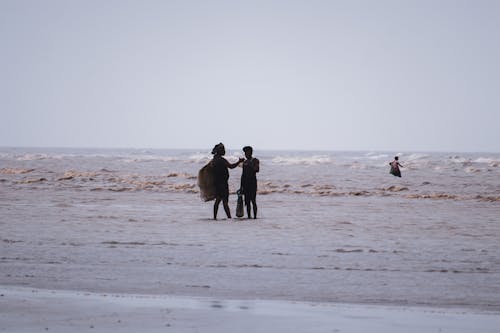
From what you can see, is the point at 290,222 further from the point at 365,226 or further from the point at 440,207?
the point at 440,207

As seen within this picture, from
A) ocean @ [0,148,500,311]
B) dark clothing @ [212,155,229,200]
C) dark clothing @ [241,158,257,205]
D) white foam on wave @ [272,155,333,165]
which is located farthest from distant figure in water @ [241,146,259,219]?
white foam on wave @ [272,155,333,165]

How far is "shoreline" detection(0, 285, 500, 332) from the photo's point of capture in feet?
19.6

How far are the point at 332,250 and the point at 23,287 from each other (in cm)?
530

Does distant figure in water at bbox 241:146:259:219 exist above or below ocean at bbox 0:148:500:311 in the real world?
above

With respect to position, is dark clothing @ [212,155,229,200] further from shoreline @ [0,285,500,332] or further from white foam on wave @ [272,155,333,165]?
white foam on wave @ [272,155,333,165]

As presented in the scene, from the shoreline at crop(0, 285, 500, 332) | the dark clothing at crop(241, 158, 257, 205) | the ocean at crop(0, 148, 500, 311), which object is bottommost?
the ocean at crop(0, 148, 500, 311)

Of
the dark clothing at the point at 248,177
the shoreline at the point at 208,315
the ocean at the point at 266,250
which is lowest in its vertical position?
the ocean at the point at 266,250

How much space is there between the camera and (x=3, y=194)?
25.0m

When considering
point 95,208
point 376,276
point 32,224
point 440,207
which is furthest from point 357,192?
point 376,276

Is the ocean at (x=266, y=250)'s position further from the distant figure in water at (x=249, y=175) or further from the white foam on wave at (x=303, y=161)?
the white foam on wave at (x=303, y=161)

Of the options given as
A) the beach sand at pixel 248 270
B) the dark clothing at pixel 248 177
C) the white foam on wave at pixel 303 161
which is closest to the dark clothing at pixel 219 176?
the dark clothing at pixel 248 177

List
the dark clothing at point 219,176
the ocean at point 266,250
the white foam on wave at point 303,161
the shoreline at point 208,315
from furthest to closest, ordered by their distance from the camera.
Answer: the white foam on wave at point 303,161, the dark clothing at point 219,176, the ocean at point 266,250, the shoreline at point 208,315

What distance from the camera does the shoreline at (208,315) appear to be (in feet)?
19.6

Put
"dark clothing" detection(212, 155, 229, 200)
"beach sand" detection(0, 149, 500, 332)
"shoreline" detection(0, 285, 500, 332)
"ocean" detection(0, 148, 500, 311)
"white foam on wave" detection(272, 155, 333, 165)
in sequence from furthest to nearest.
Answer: "white foam on wave" detection(272, 155, 333, 165) < "dark clothing" detection(212, 155, 229, 200) < "ocean" detection(0, 148, 500, 311) < "beach sand" detection(0, 149, 500, 332) < "shoreline" detection(0, 285, 500, 332)
